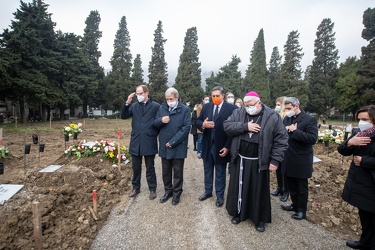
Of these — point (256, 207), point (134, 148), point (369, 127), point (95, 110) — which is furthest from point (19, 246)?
point (95, 110)

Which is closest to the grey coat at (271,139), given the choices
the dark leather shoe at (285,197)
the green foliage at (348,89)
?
the dark leather shoe at (285,197)

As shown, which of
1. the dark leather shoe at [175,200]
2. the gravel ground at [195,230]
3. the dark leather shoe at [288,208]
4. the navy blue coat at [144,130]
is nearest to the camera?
the gravel ground at [195,230]

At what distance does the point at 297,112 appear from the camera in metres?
3.82

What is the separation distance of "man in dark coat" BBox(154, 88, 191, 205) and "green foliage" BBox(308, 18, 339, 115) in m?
35.8

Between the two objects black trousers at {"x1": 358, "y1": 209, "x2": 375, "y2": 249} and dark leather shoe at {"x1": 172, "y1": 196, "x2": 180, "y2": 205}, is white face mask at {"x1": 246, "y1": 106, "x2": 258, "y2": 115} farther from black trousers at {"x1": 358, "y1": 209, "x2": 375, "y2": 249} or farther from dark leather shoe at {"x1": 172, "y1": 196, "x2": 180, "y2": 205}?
dark leather shoe at {"x1": 172, "y1": 196, "x2": 180, "y2": 205}

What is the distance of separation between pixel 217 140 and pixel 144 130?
→ 4.79 feet

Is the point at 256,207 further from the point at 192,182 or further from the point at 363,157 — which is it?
the point at 192,182

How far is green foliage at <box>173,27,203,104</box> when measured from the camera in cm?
3384

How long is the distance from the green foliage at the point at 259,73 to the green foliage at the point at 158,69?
1445 centimetres

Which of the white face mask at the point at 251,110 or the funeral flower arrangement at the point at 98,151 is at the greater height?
the white face mask at the point at 251,110

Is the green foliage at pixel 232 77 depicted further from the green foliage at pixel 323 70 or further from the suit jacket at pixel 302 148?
the suit jacket at pixel 302 148

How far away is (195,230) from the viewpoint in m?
3.38

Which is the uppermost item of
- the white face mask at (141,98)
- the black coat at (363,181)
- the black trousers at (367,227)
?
the white face mask at (141,98)

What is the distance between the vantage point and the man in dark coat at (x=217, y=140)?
409cm
